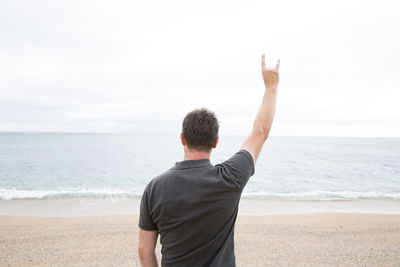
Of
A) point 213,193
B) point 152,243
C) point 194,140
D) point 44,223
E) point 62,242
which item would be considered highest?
point 194,140

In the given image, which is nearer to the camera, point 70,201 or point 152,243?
point 152,243

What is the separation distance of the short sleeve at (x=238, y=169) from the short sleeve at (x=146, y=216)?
53cm

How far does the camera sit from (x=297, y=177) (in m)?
28.3

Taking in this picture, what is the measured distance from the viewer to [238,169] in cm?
166

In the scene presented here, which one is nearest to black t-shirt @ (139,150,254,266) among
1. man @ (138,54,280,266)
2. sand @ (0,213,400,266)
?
man @ (138,54,280,266)

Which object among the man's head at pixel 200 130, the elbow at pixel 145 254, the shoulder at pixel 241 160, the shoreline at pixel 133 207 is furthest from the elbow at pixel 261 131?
the shoreline at pixel 133 207

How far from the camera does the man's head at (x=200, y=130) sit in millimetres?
1690

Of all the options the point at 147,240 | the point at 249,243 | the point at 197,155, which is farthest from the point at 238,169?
the point at 249,243

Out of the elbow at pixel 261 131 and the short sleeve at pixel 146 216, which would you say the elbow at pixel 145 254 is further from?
the elbow at pixel 261 131

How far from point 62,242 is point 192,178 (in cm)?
775

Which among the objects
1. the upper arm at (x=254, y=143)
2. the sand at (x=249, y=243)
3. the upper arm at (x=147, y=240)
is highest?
the upper arm at (x=254, y=143)

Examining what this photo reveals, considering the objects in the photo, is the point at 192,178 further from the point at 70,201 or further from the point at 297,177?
the point at 297,177

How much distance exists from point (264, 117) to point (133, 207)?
540 inches

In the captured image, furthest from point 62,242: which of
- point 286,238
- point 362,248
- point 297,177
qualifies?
point 297,177
